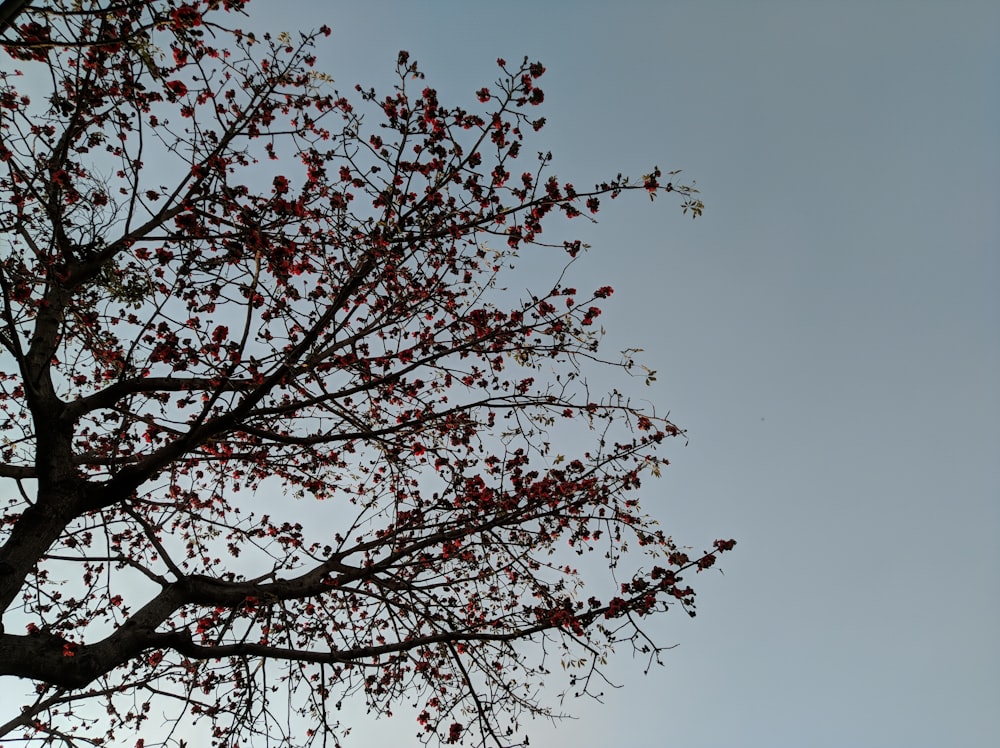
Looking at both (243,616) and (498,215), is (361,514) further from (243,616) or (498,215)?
(498,215)

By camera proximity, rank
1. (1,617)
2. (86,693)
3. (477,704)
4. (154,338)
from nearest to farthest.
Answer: (1,617) → (154,338) → (477,704) → (86,693)

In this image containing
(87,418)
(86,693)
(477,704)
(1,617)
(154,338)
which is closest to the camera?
(1,617)

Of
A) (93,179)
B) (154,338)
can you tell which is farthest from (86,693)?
(93,179)

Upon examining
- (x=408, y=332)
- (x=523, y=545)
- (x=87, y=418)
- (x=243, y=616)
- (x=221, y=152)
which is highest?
(x=221, y=152)

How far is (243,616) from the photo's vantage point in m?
6.70

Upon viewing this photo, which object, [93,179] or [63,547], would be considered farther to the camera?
[63,547]

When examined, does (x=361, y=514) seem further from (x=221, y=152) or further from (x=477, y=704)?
(x=221, y=152)

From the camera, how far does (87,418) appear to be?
6926mm

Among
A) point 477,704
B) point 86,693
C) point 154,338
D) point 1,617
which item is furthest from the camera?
point 86,693

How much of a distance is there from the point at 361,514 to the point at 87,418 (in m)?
3.53

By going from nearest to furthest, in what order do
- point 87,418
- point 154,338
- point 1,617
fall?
point 1,617 → point 154,338 → point 87,418

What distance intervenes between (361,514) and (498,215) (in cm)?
335

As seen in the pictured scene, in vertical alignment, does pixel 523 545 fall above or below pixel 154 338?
below

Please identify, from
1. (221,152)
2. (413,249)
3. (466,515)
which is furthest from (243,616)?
(221,152)
